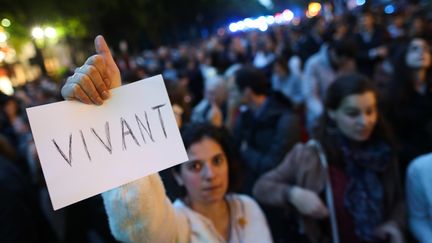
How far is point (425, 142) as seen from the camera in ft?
8.99

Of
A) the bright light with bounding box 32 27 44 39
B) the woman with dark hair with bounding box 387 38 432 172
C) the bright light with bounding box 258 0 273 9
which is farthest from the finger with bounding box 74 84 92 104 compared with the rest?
the bright light with bounding box 258 0 273 9

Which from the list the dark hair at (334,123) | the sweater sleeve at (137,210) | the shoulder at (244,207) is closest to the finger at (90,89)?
the sweater sleeve at (137,210)

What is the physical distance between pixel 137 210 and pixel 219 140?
71 centimetres

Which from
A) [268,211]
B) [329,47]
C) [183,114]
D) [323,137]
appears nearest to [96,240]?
[183,114]

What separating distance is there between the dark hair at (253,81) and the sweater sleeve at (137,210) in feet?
7.08

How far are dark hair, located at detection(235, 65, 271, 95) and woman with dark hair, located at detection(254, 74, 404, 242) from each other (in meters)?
1.12

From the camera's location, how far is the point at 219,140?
68.4 inches

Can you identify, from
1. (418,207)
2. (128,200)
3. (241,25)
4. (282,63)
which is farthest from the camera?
(241,25)

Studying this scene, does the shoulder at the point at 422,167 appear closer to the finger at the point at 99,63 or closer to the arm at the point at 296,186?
the arm at the point at 296,186

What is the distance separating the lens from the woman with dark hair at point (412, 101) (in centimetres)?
277

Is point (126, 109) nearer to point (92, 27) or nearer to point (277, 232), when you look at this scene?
point (277, 232)

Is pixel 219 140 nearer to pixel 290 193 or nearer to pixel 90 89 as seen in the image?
pixel 290 193

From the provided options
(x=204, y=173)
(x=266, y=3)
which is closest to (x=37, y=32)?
(x=204, y=173)

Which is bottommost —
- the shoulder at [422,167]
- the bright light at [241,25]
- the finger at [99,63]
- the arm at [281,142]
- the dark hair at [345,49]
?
the shoulder at [422,167]
